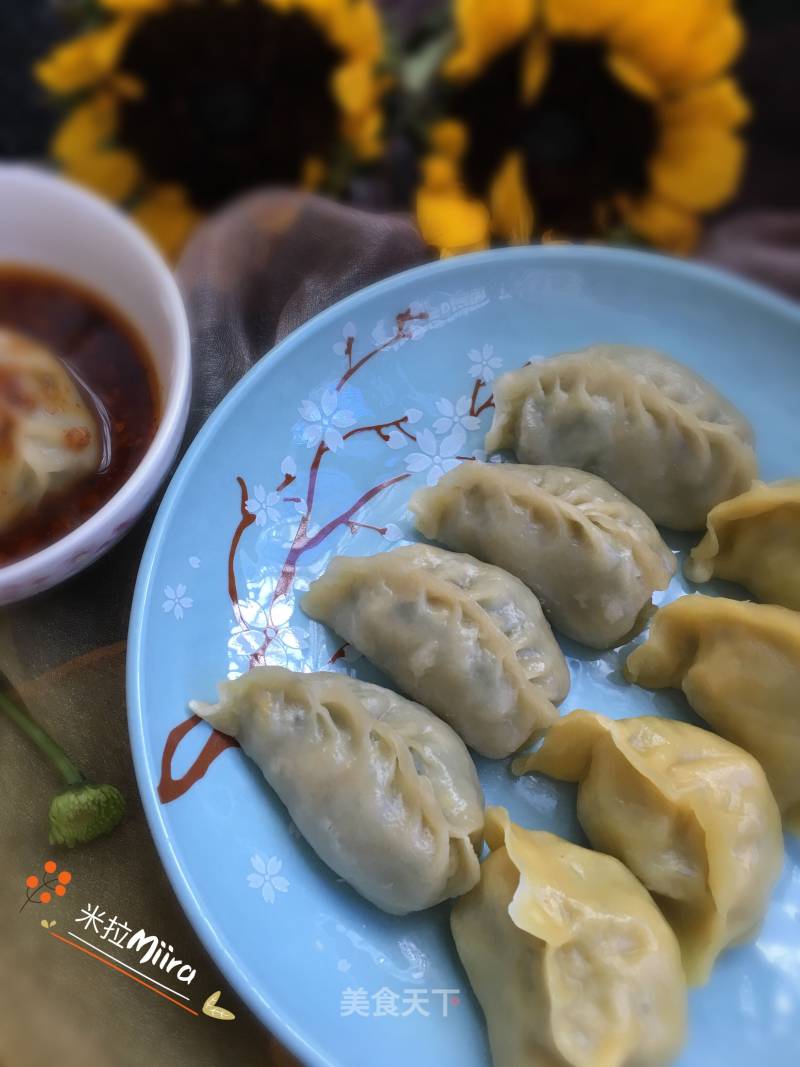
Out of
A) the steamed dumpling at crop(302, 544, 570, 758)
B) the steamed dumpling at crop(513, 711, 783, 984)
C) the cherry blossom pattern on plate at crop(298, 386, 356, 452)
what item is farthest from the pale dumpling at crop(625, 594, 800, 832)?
the cherry blossom pattern on plate at crop(298, 386, 356, 452)

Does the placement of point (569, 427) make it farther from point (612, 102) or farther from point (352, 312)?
point (612, 102)

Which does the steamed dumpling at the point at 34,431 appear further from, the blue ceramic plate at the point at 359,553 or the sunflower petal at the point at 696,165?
the sunflower petal at the point at 696,165

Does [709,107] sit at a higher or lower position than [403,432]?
higher

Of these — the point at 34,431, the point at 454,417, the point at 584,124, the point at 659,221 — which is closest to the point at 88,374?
the point at 34,431

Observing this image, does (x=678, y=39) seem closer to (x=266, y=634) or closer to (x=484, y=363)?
(x=484, y=363)

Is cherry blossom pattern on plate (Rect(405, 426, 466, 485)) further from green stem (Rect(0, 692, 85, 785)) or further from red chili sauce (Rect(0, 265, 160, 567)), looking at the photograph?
green stem (Rect(0, 692, 85, 785))

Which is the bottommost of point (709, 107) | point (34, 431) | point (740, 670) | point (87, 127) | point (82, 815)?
point (82, 815)

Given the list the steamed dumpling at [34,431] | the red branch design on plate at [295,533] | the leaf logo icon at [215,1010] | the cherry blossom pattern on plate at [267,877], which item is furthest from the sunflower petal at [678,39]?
the leaf logo icon at [215,1010]
